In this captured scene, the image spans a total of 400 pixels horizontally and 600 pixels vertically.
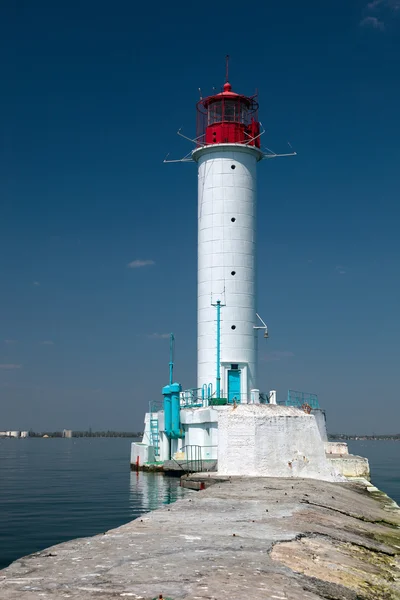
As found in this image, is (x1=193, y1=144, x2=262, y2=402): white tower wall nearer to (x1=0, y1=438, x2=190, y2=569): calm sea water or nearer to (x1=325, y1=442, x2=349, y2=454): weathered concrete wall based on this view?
(x1=325, y1=442, x2=349, y2=454): weathered concrete wall

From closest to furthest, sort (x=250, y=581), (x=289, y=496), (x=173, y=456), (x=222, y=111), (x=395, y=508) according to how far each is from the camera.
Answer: (x=250, y=581) < (x=289, y=496) < (x=395, y=508) < (x=173, y=456) < (x=222, y=111)

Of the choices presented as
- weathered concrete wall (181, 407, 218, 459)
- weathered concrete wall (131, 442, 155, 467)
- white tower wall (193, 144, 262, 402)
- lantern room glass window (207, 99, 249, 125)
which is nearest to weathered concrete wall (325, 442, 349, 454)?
white tower wall (193, 144, 262, 402)

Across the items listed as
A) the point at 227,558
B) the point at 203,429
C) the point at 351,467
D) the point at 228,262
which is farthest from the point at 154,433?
the point at 227,558

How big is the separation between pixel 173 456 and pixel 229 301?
356 inches

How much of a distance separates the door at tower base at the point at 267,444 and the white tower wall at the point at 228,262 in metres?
16.5

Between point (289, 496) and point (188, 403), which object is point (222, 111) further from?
point (289, 496)

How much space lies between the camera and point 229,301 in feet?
126

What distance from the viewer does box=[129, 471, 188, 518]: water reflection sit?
26250 millimetres

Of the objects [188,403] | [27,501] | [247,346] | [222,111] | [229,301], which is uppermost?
[222,111]

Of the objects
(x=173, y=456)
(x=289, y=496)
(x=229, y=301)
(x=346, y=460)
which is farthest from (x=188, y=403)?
(x=289, y=496)

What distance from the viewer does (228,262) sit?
38719 mm

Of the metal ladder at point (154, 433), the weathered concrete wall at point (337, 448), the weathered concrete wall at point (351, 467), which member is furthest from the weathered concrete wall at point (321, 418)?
the metal ladder at point (154, 433)

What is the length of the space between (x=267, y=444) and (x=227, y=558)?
11.6 metres

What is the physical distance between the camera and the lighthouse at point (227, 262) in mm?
38188
